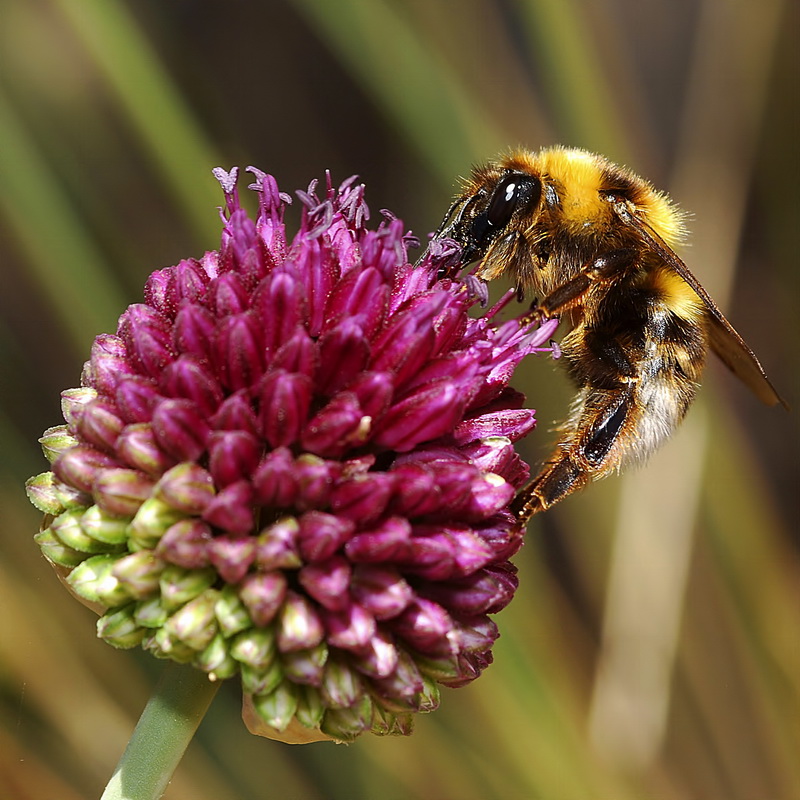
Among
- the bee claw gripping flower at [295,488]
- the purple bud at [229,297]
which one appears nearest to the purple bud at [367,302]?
the bee claw gripping flower at [295,488]

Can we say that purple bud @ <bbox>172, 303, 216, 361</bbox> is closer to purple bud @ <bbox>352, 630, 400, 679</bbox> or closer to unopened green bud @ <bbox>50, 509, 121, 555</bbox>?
unopened green bud @ <bbox>50, 509, 121, 555</bbox>

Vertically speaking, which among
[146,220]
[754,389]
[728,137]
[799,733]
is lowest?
[799,733]

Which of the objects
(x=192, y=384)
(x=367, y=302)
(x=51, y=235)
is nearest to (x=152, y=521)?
(x=192, y=384)

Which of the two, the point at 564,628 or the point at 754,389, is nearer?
the point at 754,389

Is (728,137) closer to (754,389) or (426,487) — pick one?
(754,389)

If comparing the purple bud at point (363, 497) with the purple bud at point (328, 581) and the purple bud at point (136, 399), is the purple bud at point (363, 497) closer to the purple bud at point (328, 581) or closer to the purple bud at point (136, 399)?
the purple bud at point (328, 581)

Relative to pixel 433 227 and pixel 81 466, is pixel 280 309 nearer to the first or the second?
pixel 81 466

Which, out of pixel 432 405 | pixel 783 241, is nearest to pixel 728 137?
pixel 783 241
